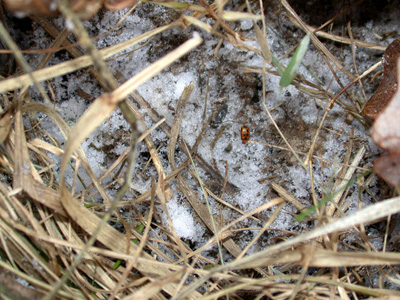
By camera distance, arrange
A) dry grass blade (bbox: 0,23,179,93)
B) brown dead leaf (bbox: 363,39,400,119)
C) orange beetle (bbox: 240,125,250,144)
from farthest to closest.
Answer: orange beetle (bbox: 240,125,250,144)
brown dead leaf (bbox: 363,39,400,119)
dry grass blade (bbox: 0,23,179,93)

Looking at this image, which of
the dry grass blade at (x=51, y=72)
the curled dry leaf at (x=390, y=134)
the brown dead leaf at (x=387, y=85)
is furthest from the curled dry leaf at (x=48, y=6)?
the brown dead leaf at (x=387, y=85)

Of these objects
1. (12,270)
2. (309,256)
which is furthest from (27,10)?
(309,256)

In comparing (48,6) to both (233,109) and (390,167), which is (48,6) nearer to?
(233,109)

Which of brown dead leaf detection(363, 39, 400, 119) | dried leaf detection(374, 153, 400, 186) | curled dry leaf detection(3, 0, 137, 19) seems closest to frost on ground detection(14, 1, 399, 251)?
brown dead leaf detection(363, 39, 400, 119)

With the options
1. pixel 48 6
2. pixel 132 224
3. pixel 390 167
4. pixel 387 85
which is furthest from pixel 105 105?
pixel 387 85

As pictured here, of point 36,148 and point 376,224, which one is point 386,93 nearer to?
point 376,224

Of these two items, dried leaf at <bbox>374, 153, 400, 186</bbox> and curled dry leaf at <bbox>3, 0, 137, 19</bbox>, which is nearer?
curled dry leaf at <bbox>3, 0, 137, 19</bbox>

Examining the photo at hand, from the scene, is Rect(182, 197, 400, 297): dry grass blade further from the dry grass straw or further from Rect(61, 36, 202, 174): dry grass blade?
Rect(61, 36, 202, 174): dry grass blade

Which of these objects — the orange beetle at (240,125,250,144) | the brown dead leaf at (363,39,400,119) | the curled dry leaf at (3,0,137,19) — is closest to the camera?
the curled dry leaf at (3,0,137,19)
